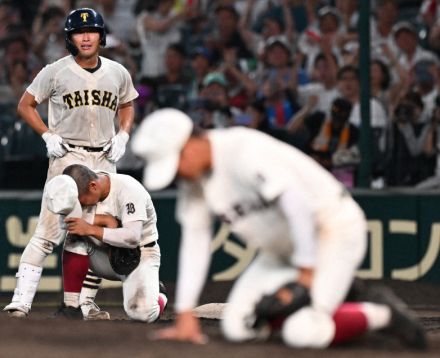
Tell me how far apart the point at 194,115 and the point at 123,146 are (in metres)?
4.09

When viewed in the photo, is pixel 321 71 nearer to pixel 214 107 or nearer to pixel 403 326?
pixel 214 107

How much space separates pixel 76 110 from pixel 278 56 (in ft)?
17.4

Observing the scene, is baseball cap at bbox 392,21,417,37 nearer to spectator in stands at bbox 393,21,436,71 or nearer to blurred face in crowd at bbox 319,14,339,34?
spectator in stands at bbox 393,21,436,71

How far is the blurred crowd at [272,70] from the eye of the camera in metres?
12.7

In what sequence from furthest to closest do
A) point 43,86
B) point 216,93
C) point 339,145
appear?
1. point 216,93
2. point 339,145
3. point 43,86

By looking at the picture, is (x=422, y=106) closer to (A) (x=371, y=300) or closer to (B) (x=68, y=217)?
(B) (x=68, y=217)

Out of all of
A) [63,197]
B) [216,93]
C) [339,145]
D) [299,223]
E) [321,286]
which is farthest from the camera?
[216,93]

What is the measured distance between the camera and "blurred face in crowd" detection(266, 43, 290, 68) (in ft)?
46.6

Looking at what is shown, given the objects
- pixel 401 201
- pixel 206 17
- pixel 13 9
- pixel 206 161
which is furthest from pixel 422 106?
pixel 206 161

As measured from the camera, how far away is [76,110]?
921 centimetres

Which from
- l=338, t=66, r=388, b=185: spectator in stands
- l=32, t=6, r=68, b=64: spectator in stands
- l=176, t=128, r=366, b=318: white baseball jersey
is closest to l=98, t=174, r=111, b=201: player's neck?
l=176, t=128, r=366, b=318: white baseball jersey

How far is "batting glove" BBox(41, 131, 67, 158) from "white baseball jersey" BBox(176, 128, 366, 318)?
9.31ft

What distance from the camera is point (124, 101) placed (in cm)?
955

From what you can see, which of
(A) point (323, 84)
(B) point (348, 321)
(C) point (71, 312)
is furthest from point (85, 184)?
(A) point (323, 84)
